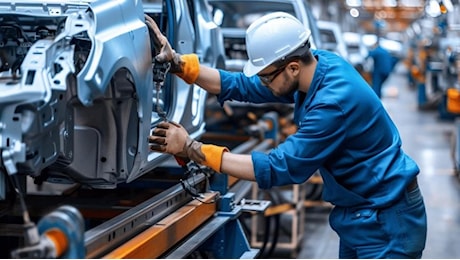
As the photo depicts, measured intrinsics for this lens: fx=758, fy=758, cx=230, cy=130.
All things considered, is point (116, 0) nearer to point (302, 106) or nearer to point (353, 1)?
point (302, 106)

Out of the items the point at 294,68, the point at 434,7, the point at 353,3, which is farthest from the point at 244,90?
the point at 353,3

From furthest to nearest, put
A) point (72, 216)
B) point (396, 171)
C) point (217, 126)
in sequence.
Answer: point (217, 126) → point (396, 171) → point (72, 216)

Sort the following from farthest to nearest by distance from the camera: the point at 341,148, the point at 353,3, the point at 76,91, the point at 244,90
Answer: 1. the point at 353,3
2. the point at 244,90
3. the point at 341,148
4. the point at 76,91

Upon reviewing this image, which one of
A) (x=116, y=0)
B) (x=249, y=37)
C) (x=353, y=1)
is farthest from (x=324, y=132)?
(x=353, y=1)

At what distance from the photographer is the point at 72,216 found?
2684mm

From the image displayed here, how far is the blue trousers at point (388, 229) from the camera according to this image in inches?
135

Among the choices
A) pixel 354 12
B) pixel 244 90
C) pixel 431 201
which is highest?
pixel 244 90

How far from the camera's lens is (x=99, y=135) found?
356 centimetres

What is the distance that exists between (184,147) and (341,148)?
2.28 feet

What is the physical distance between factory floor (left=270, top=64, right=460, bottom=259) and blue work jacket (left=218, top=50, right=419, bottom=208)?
319 cm

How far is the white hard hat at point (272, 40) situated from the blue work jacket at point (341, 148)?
16 cm

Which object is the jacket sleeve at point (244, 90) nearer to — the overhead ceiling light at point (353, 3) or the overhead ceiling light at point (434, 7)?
the overhead ceiling light at point (434, 7)

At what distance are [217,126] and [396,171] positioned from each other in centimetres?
454

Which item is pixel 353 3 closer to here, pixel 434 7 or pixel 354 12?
pixel 354 12
